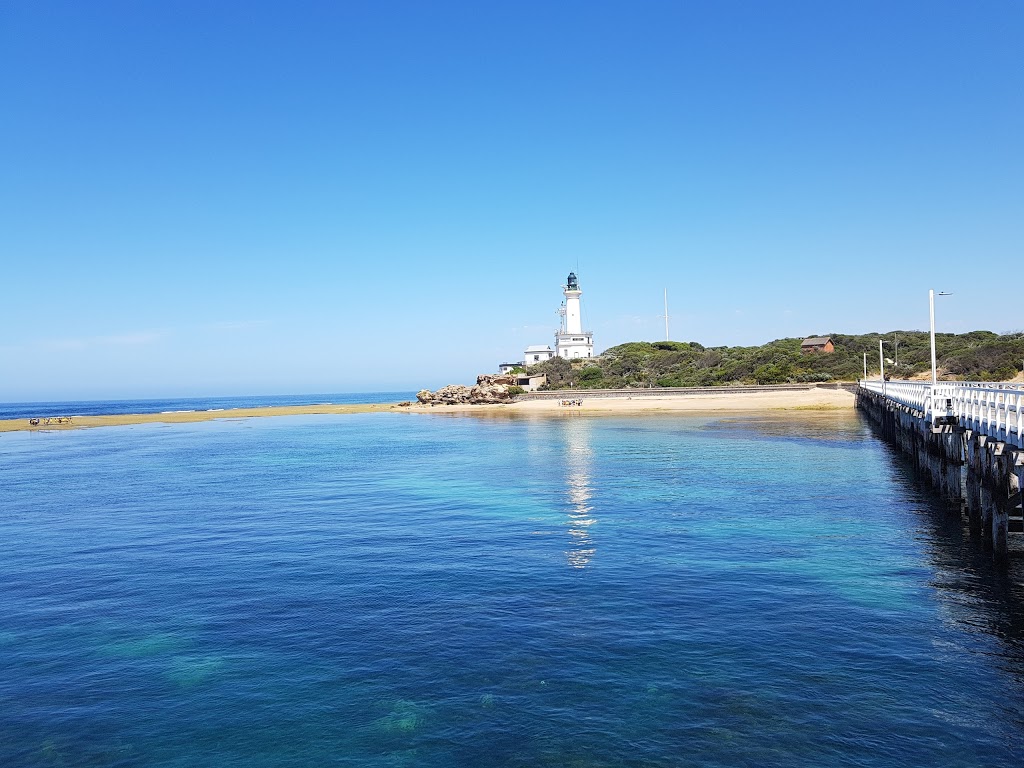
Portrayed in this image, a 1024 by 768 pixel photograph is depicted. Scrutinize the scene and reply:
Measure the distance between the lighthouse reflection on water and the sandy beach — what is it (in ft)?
103

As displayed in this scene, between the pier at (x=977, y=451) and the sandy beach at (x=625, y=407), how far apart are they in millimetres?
49239

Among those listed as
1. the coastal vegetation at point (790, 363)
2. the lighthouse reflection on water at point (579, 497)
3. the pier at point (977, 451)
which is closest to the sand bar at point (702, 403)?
the coastal vegetation at point (790, 363)

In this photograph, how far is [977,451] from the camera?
62.6ft

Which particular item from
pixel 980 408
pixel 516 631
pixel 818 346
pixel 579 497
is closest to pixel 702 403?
pixel 818 346

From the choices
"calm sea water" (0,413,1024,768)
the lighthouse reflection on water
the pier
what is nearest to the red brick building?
the lighthouse reflection on water

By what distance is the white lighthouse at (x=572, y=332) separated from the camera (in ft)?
540

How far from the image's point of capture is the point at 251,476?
129 feet

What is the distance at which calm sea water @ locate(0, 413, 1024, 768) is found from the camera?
9.50 meters

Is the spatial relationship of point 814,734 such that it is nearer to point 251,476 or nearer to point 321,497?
point 321,497

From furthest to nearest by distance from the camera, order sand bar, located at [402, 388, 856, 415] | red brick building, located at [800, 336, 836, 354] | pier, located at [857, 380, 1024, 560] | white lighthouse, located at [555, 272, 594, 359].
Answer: white lighthouse, located at [555, 272, 594, 359]
red brick building, located at [800, 336, 836, 354]
sand bar, located at [402, 388, 856, 415]
pier, located at [857, 380, 1024, 560]

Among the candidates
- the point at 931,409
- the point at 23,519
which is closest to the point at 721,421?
the point at 931,409

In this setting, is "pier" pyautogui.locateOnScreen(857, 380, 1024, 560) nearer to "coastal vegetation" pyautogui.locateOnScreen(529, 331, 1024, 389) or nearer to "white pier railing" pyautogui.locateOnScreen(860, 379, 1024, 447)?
"white pier railing" pyautogui.locateOnScreen(860, 379, 1024, 447)

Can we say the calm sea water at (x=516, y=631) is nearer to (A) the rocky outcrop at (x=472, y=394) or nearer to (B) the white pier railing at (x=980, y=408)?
(B) the white pier railing at (x=980, y=408)

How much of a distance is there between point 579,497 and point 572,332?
145 m
